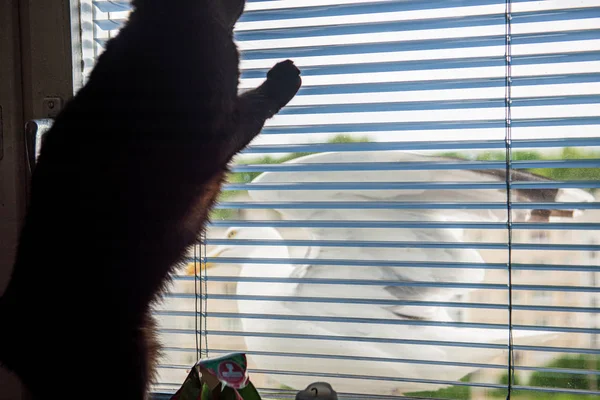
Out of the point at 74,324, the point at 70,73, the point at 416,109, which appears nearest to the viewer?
the point at 74,324

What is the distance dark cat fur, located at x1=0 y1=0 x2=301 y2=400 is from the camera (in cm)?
88

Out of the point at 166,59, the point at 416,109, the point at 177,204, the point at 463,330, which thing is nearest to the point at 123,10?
the point at 166,59

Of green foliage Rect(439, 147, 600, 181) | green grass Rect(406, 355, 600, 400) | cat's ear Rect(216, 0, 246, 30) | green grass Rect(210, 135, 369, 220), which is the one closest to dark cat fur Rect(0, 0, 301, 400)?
cat's ear Rect(216, 0, 246, 30)

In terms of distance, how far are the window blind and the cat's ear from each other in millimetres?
174

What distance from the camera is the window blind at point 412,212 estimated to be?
1063 millimetres

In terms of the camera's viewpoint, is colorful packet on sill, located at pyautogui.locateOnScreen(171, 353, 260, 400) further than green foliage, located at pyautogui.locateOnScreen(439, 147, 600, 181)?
No

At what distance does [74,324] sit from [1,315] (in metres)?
0.12

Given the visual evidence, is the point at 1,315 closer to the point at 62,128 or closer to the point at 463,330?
the point at 62,128

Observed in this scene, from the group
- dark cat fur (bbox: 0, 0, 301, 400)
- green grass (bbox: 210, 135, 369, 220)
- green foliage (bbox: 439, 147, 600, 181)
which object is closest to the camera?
dark cat fur (bbox: 0, 0, 301, 400)

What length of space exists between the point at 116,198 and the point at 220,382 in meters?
0.35

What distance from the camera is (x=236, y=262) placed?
47.3 inches

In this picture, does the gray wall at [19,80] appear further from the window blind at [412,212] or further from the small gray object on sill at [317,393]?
the small gray object on sill at [317,393]

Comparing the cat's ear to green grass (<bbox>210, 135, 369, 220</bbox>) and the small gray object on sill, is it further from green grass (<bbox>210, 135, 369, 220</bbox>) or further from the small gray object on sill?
the small gray object on sill

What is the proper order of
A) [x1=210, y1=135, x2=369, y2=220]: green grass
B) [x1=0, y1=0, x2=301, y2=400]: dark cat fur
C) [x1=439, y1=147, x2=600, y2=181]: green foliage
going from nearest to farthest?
[x1=0, y1=0, x2=301, y2=400]: dark cat fur, [x1=439, y1=147, x2=600, y2=181]: green foliage, [x1=210, y1=135, x2=369, y2=220]: green grass
